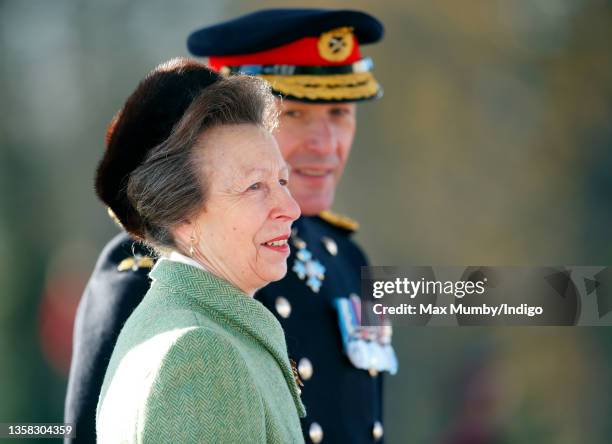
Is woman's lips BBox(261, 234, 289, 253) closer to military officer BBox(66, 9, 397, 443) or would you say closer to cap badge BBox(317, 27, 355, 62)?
military officer BBox(66, 9, 397, 443)

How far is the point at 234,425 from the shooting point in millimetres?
1796

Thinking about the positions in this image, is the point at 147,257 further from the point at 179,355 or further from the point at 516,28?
the point at 516,28

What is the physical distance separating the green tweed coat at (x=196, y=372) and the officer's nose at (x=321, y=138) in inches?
45.3

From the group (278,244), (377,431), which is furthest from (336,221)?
(278,244)

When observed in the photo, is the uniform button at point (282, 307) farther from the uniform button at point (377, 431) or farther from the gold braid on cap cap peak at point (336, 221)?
the gold braid on cap cap peak at point (336, 221)

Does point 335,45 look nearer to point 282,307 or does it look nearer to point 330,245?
point 330,245

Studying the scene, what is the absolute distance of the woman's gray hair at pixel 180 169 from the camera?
6.68 feet

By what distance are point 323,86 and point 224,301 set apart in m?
1.31

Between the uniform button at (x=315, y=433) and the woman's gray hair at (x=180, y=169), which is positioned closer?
the woman's gray hair at (x=180, y=169)

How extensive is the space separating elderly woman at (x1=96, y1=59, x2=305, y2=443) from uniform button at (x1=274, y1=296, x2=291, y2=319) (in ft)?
2.32

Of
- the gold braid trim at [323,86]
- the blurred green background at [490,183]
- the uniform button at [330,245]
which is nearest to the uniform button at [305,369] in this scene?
the uniform button at [330,245]

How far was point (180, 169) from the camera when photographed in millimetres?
2035

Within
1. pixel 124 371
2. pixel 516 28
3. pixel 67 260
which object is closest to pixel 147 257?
pixel 124 371

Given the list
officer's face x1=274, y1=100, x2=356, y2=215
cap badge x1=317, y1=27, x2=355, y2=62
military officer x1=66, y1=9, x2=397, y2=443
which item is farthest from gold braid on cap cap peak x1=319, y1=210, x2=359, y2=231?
cap badge x1=317, y1=27, x2=355, y2=62
